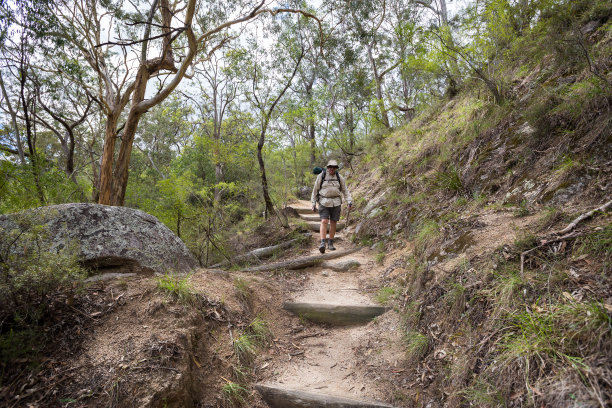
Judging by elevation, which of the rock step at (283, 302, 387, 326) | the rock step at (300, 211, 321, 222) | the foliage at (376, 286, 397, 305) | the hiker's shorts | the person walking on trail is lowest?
the rock step at (283, 302, 387, 326)

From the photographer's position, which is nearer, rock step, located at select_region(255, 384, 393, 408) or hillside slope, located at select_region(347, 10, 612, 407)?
hillside slope, located at select_region(347, 10, 612, 407)

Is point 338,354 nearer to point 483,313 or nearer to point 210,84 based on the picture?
point 483,313

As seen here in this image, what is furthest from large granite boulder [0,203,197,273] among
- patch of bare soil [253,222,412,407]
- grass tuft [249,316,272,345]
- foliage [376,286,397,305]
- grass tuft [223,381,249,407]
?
foliage [376,286,397,305]

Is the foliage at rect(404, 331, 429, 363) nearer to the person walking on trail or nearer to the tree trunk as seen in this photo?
the person walking on trail

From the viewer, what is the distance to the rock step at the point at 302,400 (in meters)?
2.36

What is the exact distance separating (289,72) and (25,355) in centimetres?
1577

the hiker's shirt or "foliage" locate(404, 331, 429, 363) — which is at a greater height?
the hiker's shirt

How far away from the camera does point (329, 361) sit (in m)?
3.15

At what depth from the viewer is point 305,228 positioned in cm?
802

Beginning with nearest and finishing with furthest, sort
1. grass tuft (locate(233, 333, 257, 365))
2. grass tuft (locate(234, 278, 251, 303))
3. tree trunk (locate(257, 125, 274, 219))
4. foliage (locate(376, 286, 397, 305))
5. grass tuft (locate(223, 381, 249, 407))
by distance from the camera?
grass tuft (locate(223, 381, 249, 407)) → grass tuft (locate(233, 333, 257, 365)) → grass tuft (locate(234, 278, 251, 303)) → foliage (locate(376, 286, 397, 305)) → tree trunk (locate(257, 125, 274, 219))

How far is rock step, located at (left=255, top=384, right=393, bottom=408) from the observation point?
2.36 metres

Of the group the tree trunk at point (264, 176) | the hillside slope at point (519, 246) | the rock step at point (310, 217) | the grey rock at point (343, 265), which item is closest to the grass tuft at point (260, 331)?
the hillside slope at point (519, 246)

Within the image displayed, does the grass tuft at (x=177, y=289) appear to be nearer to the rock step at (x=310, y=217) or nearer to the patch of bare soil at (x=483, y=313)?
the patch of bare soil at (x=483, y=313)

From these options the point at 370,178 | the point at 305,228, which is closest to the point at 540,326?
the point at 305,228
